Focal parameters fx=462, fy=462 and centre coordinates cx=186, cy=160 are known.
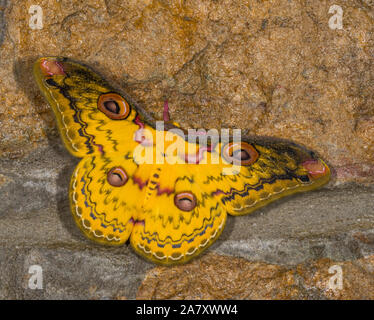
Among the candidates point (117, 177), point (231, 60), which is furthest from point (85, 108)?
point (231, 60)

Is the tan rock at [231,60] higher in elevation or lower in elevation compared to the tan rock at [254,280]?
higher

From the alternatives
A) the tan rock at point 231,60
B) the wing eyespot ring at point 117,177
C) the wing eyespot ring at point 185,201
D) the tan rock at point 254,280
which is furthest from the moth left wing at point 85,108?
the tan rock at point 254,280

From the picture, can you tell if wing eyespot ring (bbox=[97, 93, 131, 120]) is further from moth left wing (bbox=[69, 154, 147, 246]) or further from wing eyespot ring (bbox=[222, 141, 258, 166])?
wing eyespot ring (bbox=[222, 141, 258, 166])

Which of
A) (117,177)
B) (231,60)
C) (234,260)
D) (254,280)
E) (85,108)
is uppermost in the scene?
(231,60)

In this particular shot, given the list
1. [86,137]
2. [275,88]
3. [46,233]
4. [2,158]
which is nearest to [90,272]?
[46,233]

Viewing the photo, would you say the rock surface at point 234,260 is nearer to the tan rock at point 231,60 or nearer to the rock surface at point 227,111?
the rock surface at point 227,111

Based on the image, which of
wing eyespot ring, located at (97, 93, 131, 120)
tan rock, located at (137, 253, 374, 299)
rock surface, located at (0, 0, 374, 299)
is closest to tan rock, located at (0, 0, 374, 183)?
rock surface, located at (0, 0, 374, 299)

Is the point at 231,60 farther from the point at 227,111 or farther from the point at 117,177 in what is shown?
the point at 117,177
